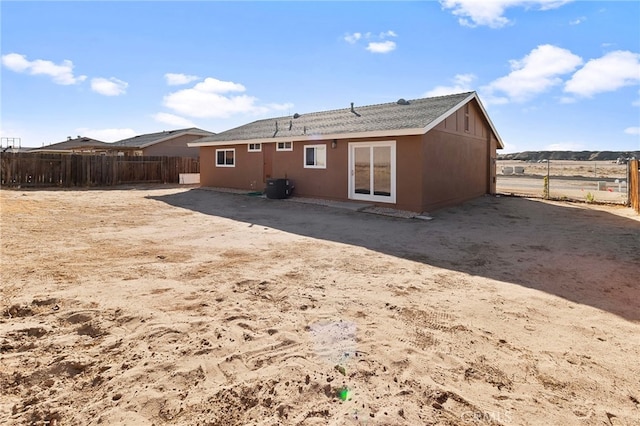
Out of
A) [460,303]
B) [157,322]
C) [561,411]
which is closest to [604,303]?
[460,303]

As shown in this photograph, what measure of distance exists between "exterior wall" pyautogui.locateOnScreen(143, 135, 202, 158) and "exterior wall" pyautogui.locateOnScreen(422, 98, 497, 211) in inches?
918

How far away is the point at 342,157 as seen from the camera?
13453mm

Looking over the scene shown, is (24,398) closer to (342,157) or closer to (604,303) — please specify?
(604,303)

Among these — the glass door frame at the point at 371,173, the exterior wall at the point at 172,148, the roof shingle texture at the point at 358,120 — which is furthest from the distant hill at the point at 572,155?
the glass door frame at the point at 371,173

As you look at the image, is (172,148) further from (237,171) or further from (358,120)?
(358,120)

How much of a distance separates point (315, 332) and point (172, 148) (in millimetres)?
29752

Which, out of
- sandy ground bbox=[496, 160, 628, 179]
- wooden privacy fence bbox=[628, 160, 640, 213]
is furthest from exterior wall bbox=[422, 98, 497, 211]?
sandy ground bbox=[496, 160, 628, 179]

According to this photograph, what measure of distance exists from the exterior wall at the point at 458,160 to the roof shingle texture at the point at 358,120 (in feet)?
1.98

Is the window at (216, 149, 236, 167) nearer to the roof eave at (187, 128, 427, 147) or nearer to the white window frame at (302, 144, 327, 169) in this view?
the roof eave at (187, 128, 427, 147)

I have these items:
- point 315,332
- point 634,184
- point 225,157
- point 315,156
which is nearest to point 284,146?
point 315,156

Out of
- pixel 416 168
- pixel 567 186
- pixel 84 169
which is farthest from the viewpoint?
pixel 567 186

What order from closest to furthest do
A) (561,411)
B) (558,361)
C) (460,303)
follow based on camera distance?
(561,411) → (558,361) → (460,303)

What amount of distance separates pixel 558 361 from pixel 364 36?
12.2 meters

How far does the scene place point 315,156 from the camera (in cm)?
1450
